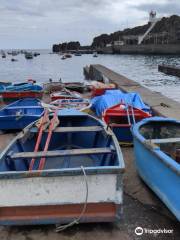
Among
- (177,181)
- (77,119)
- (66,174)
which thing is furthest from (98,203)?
(77,119)

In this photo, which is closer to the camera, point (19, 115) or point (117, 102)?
point (117, 102)

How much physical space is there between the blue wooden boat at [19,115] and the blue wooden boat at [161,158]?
11.9ft

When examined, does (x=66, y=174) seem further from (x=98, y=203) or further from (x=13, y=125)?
(x=13, y=125)

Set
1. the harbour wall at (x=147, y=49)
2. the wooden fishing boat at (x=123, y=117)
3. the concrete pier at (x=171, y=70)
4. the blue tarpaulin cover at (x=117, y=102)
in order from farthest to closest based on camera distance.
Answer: the harbour wall at (x=147, y=49) < the concrete pier at (x=171, y=70) < the blue tarpaulin cover at (x=117, y=102) < the wooden fishing boat at (x=123, y=117)

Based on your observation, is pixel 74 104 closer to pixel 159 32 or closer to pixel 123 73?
pixel 123 73

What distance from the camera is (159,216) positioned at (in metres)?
4.54

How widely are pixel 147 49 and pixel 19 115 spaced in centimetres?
11301

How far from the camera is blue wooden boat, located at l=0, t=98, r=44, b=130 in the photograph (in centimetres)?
866

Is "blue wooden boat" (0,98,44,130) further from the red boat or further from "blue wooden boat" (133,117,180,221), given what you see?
"blue wooden boat" (133,117,180,221)

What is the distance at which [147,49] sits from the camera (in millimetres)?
116688

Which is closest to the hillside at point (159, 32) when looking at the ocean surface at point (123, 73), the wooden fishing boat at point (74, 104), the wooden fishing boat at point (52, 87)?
the ocean surface at point (123, 73)

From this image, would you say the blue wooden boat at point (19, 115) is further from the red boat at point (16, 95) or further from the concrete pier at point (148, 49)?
the concrete pier at point (148, 49)

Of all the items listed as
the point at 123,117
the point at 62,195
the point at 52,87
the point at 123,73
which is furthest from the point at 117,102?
the point at 123,73

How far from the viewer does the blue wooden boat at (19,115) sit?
866 cm
